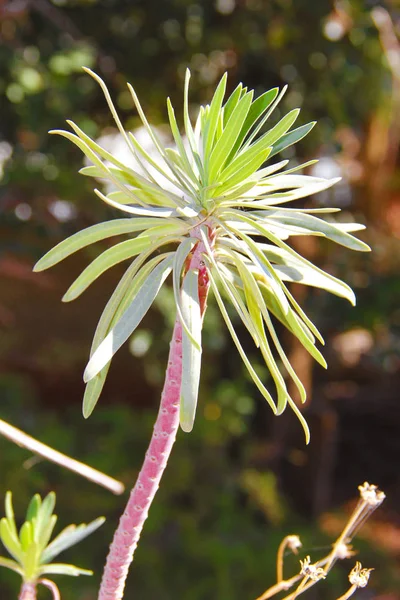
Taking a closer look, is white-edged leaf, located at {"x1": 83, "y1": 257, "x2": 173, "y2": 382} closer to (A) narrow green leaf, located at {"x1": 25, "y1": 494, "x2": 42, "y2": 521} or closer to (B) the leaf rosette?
(B) the leaf rosette

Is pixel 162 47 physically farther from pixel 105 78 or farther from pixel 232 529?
pixel 232 529

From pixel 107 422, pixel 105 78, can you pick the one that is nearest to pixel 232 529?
pixel 107 422

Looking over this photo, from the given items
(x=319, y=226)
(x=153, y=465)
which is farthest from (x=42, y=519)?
(x=319, y=226)

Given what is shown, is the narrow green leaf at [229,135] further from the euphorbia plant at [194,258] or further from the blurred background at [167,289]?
the blurred background at [167,289]

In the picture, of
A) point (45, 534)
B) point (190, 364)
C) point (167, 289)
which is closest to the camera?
point (190, 364)

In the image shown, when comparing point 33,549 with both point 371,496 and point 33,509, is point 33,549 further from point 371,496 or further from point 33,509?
point 371,496

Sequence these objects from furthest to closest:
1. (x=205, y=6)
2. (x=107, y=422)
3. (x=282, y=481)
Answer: (x=282, y=481) < (x=107, y=422) < (x=205, y=6)

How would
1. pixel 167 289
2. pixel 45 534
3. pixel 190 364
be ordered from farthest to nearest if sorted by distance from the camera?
1. pixel 167 289
2. pixel 45 534
3. pixel 190 364
